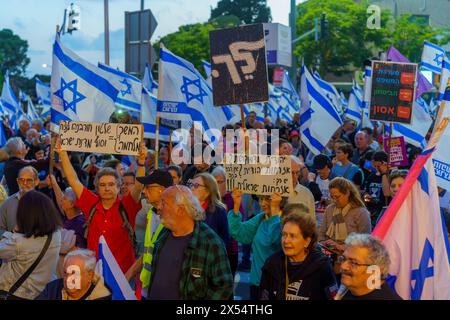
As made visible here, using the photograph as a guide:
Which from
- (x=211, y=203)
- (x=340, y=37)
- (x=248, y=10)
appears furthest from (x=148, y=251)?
(x=248, y=10)

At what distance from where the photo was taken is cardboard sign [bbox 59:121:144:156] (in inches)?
285

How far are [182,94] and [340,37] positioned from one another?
4877 cm

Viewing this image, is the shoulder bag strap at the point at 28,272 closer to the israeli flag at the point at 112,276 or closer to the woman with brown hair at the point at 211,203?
the israeli flag at the point at 112,276

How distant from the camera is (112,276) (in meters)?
5.16

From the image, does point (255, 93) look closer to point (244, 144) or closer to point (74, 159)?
point (244, 144)

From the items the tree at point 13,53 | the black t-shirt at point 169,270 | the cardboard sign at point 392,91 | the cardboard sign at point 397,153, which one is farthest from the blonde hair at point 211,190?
the tree at point 13,53

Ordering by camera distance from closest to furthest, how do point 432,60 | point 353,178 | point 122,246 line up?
point 122,246 < point 353,178 < point 432,60

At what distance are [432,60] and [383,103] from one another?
20.7ft

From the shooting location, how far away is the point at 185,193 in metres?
5.30

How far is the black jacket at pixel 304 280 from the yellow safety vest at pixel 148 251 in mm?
896

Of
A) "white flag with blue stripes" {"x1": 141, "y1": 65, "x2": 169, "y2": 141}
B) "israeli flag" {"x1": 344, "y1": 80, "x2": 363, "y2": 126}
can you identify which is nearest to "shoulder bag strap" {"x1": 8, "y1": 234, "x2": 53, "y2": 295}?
"white flag with blue stripes" {"x1": 141, "y1": 65, "x2": 169, "y2": 141}

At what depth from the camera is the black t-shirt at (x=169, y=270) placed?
5.09 meters

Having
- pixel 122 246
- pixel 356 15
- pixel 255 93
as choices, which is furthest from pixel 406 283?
pixel 356 15

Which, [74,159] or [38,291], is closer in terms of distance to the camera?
[38,291]
